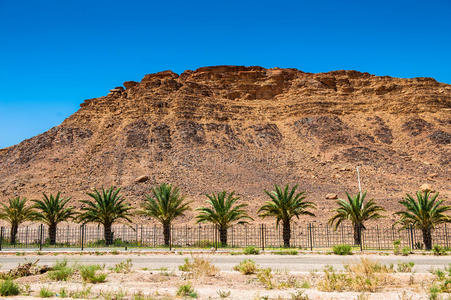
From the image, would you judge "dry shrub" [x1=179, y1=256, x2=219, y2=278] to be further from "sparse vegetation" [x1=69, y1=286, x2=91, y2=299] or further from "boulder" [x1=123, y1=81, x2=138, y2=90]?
"boulder" [x1=123, y1=81, x2=138, y2=90]

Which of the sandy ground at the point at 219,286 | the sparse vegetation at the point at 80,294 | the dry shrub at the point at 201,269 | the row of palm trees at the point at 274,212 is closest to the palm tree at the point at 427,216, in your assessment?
the row of palm trees at the point at 274,212

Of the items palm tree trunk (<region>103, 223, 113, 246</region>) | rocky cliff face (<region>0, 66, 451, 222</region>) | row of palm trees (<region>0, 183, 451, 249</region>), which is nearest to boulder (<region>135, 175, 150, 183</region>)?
rocky cliff face (<region>0, 66, 451, 222</region>)

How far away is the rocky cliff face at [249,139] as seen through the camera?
180 feet

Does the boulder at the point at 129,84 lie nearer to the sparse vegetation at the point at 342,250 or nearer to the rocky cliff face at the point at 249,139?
the rocky cliff face at the point at 249,139

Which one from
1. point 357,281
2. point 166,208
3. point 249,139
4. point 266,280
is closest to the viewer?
point 357,281

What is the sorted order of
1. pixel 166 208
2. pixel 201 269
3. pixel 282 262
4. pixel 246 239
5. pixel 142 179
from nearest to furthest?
pixel 201 269 → pixel 282 262 → pixel 246 239 → pixel 166 208 → pixel 142 179

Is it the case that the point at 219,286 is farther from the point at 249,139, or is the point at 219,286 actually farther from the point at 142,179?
the point at 249,139

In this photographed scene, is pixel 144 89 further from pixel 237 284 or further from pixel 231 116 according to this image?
pixel 237 284

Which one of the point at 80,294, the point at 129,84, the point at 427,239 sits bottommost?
the point at 427,239

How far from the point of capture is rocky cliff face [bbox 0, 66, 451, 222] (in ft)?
180

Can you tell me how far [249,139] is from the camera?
67312 mm

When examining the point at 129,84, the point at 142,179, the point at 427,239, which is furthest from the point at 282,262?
Answer: the point at 129,84

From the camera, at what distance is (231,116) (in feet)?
241

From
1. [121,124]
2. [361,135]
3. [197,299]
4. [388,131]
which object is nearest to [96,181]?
[121,124]
